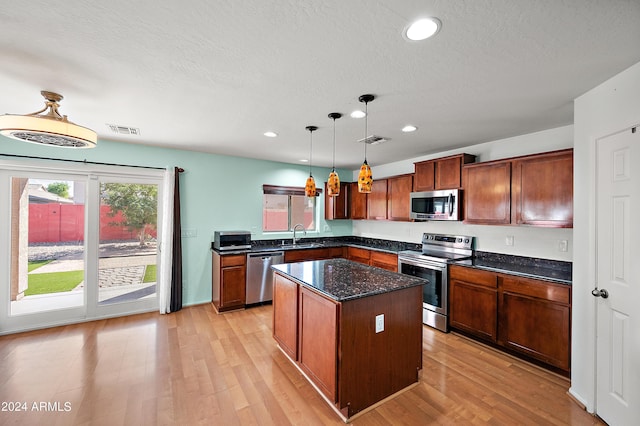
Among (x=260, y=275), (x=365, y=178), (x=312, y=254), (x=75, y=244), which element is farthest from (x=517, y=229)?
(x=75, y=244)

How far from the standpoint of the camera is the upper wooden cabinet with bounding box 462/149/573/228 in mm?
2713

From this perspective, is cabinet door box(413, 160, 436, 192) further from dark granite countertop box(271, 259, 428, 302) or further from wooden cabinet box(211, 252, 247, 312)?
wooden cabinet box(211, 252, 247, 312)

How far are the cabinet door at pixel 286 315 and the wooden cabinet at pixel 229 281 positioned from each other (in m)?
1.36

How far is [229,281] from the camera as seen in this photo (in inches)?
161

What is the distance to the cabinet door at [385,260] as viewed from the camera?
426 cm

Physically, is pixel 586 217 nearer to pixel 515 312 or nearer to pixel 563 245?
pixel 563 245

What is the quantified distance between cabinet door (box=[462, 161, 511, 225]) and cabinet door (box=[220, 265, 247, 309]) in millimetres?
3311

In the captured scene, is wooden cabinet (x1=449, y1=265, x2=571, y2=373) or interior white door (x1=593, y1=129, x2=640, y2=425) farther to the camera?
wooden cabinet (x1=449, y1=265, x2=571, y2=373)

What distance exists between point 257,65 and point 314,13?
0.61 m

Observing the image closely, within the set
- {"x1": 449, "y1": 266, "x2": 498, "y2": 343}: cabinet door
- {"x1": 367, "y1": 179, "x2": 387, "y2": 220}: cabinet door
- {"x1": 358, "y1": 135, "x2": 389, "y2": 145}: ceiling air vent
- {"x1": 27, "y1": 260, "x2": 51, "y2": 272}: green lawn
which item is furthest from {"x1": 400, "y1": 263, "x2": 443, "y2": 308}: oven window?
{"x1": 27, "y1": 260, "x2": 51, "y2": 272}: green lawn

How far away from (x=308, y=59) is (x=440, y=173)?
9.33ft

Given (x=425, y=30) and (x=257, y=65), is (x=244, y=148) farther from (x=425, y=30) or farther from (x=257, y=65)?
(x=425, y=30)

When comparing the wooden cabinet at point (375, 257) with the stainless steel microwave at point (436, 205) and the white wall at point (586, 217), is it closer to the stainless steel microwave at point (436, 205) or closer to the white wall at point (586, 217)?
the stainless steel microwave at point (436, 205)

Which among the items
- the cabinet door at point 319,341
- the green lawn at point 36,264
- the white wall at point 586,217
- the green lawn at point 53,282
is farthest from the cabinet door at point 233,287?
the white wall at point 586,217
